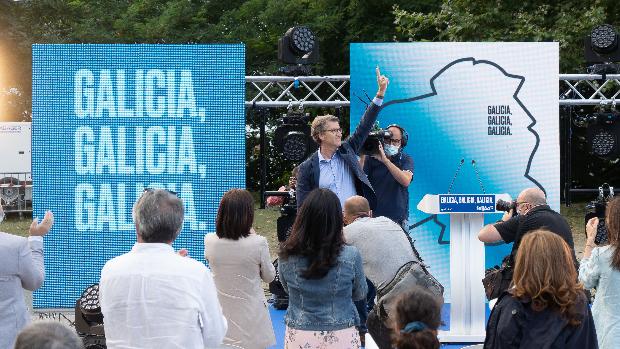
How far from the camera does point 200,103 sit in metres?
9.42

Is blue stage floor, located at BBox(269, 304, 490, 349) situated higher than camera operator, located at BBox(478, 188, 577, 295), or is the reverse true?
camera operator, located at BBox(478, 188, 577, 295)

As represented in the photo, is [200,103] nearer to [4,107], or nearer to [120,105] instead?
[120,105]

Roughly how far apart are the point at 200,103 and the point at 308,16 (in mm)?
14256

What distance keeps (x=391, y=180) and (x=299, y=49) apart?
239cm

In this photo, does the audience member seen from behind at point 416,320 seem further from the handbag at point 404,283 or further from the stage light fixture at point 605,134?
the stage light fixture at point 605,134

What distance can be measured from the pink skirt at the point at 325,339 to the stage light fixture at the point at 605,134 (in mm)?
6891

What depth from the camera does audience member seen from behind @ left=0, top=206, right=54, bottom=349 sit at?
5051 millimetres

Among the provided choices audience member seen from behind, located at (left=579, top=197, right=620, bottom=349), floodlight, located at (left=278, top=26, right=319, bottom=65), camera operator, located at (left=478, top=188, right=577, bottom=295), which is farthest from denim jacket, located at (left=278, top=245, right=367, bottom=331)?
floodlight, located at (left=278, top=26, right=319, bottom=65)

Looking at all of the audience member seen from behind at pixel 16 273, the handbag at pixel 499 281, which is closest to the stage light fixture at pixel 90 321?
the audience member seen from behind at pixel 16 273

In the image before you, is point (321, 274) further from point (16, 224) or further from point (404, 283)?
point (16, 224)

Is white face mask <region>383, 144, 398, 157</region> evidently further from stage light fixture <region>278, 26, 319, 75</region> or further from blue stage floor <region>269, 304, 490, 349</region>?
stage light fixture <region>278, 26, 319, 75</region>

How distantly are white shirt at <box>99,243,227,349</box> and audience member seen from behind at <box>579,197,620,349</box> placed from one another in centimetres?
237

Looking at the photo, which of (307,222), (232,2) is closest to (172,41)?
(232,2)

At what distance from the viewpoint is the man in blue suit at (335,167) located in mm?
7906
